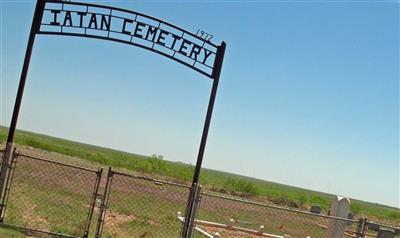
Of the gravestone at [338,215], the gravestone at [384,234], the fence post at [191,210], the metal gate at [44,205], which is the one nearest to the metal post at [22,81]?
the metal gate at [44,205]

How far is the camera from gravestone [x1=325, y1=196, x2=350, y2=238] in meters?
11.2

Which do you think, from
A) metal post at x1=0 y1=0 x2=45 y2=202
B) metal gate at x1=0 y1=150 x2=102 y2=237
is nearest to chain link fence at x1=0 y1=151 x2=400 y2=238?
metal gate at x1=0 y1=150 x2=102 y2=237

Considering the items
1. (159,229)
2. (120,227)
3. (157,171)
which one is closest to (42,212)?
(120,227)

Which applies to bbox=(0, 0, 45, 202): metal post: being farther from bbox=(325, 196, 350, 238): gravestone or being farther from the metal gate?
bbox=(325, 196, 350, 238): gravestone

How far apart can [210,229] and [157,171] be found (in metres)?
53.5

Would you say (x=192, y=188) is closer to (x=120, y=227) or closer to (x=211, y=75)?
(x=211, y=75)

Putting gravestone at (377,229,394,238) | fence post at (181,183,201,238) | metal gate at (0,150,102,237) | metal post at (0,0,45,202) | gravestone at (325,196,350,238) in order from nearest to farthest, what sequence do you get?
metal post at (0,0,45,202)
fence post at (181,183,201,238)
metal gate at (0,150,102,237)
gravestone at (325,196,350,238)
gravestone at (377,229,394,238)

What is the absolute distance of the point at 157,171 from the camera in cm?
7075

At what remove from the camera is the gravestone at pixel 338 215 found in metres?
11.2

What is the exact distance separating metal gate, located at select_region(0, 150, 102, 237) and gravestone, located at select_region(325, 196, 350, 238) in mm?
4867

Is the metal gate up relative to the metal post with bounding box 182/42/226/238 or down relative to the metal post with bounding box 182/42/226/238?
down

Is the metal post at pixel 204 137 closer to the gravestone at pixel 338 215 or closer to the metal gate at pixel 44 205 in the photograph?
the metal gate at pixel 44 205

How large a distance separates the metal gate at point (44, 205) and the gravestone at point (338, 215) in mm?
4867

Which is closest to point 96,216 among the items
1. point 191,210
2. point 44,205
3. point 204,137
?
point 44,205
